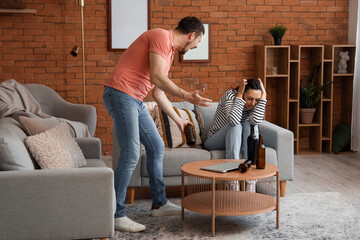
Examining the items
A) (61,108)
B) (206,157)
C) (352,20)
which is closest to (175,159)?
(206,157)

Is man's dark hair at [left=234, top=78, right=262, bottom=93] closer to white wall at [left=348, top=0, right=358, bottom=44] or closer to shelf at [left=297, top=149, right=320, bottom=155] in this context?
shelf at [left=297, top=149, right=320, bottom=155]

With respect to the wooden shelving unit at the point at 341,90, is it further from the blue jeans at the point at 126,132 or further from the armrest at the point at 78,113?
the blue jeans at the point at 126,132

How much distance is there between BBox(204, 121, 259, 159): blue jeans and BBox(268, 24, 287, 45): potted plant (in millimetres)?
2228

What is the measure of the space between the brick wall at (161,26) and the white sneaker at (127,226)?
2.89m

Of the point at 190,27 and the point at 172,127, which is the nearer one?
the point at 190,27

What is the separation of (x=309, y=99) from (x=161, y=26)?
6.49ft

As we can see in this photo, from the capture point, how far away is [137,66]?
Answer: 3406 mm

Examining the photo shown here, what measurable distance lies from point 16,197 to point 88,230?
43 cm

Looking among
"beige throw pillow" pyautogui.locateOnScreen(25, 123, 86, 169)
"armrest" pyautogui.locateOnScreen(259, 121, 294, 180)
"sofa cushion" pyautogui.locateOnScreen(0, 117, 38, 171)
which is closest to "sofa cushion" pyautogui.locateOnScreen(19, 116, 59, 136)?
"beige throw pillow" pyautogui.locateOnScreen(25, 123, 86, 169)

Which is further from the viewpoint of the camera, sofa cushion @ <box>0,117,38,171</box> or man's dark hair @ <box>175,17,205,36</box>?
man's dark hair @ <box>175,17,205,36</box>

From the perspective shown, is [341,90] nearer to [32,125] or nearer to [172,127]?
[172,127]

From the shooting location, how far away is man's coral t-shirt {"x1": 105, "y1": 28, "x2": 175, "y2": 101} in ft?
11.0

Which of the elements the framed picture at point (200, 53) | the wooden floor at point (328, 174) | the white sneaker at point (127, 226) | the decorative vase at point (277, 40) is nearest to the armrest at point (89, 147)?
the white sneaker at point (127, 226)

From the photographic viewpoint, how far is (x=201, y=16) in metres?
6.35
